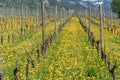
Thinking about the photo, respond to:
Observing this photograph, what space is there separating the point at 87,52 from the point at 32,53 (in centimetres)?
284

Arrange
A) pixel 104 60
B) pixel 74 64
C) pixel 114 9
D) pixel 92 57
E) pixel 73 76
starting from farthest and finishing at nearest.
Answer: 1. pixel 114 9
2. pixel 92 57
3. pixel 104 60
4. pixel 74 64
5. pixel 73 76

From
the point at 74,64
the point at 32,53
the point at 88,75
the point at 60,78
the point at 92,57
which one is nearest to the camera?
the point at 60,78

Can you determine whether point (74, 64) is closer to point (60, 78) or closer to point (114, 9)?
point (60, 78)

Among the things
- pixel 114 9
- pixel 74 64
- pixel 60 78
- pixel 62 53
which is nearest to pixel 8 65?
pixel 74 64

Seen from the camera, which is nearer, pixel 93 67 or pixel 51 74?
pixel 51 74

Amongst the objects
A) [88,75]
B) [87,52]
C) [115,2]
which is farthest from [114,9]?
[88,75]

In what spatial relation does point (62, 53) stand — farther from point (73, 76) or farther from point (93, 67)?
point (73, 76)

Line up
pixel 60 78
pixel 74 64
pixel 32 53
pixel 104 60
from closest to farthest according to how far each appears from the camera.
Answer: pixel 60 78 → pixel 74 64 → pixel 104 60 → pixel 32 53

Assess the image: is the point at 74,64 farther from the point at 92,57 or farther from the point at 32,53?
the point at 32,53

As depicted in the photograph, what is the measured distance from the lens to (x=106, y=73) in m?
14.1

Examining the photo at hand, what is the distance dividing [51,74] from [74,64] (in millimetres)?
1966

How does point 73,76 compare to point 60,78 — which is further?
point 73,76

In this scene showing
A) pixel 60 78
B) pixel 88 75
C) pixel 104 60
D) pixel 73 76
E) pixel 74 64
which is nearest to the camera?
pixel 60 78

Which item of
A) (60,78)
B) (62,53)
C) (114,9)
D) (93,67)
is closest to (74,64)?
(93,67)
